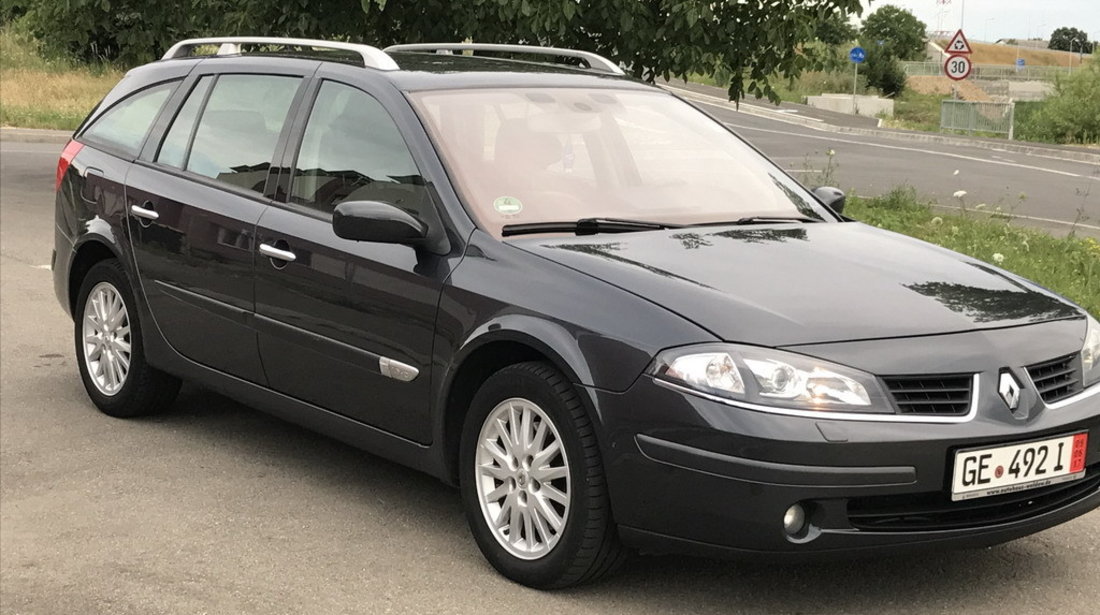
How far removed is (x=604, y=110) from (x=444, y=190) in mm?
874

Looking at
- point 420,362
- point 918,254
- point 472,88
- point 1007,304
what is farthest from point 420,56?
point 1007,304

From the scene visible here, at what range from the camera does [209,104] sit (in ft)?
20.5

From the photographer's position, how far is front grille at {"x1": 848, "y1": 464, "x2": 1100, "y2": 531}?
4.02 m

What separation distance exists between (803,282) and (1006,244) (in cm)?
687

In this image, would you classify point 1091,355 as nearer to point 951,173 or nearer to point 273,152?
point 273,152

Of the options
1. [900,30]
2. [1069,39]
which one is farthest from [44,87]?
[1069,39]

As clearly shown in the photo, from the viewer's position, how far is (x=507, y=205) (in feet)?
16.1

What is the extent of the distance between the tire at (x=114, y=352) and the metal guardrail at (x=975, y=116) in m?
44.7

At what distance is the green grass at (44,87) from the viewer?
1067 inches

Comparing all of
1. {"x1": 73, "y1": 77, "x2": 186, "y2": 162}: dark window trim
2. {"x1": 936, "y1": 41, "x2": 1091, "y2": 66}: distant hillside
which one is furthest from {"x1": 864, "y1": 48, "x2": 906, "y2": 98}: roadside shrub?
{"x1": 73, "y1": 77, "x2": 186, "y2": 162}: dark window trim

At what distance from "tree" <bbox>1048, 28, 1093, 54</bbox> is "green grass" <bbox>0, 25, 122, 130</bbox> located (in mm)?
138532

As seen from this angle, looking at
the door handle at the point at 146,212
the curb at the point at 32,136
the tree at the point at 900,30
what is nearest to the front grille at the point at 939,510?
the door handle at the point at 146,212

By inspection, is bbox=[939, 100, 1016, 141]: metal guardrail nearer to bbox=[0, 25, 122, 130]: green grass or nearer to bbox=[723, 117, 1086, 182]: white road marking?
bbox=[723, 117, 1086, 182]: white road marking

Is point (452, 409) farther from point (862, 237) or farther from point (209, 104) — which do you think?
point (209, 104)
